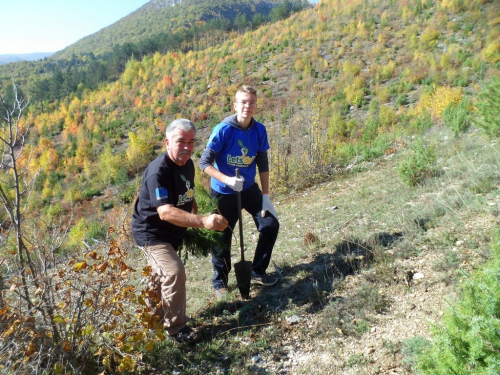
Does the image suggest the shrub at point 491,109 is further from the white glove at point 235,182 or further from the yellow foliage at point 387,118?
the yellow foliage at point 387,118

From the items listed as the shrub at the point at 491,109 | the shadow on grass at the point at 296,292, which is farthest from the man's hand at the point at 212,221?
the shrub at the point at 491,109

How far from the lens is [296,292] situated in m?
2.85

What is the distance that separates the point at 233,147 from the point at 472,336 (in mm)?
2121

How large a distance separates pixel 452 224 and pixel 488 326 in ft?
6.56

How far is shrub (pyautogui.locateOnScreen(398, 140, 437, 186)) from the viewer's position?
453 centimetres

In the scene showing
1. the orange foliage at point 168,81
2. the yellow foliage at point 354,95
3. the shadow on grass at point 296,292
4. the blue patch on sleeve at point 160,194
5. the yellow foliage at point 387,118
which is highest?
the orange foliage at point 168,81

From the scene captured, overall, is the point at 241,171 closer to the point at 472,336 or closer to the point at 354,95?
the point at 472,336

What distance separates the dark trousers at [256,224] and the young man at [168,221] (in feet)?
1.70

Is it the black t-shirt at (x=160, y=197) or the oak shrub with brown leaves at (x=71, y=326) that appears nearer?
the oak shrub with brown leaves at (x=71, y=326)

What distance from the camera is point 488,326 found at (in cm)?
118

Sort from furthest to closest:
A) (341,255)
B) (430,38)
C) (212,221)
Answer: (430,38), (341,255), (212,221)

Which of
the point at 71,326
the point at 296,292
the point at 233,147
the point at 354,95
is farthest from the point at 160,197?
the point at 354,95

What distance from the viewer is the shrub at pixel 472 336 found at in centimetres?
116

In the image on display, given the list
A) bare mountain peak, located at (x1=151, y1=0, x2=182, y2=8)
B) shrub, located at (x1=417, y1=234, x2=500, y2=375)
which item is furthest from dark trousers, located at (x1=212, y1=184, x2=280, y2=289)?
bare mountain peak, located at (x1=151, y1=0, x2=182, y2=8)
